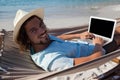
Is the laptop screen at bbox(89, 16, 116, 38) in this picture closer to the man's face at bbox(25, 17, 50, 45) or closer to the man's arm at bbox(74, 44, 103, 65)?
the man's arm at bbox(74, 44, 103, 65)

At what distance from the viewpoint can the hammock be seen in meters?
1.95

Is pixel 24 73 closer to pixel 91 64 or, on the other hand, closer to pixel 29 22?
pixel 29 22

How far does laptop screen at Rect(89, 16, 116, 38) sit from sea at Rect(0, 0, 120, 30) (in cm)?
530

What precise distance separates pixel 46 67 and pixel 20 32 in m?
0.31

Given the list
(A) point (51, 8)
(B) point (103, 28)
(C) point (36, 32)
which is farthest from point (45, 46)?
(A) point (51, 8)

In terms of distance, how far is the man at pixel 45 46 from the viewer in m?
2.18

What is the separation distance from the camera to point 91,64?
1985 millimetres

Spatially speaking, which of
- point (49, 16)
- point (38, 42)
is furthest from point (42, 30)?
point (49, 16)

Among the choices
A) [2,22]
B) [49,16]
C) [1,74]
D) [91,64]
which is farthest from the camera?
[49,16]

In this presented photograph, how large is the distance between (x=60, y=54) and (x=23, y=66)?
1.12 feet

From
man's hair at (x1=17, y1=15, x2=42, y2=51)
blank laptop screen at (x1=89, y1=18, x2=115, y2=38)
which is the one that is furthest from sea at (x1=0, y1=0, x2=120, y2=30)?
man's hair at (x1=17, y1=15, x2=42, y2=51)

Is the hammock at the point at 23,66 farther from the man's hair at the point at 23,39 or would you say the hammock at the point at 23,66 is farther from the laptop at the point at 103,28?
the laptop at the point at 103,28

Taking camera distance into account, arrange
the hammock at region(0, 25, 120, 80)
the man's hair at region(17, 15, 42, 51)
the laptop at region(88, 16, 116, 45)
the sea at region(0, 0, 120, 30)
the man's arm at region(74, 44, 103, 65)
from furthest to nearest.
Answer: the sea at region(0, 0, 120, 30)
the laptop at region(88, 16, 116, 45)
the man's hair at region(17, 15, 42, 51)
the man's arm at region(74, 44, 103, 65)
the hammock at region(0, 25, 120, 80)

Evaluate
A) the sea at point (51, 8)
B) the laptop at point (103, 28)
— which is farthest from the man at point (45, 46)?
the sea at point (51, 8)
